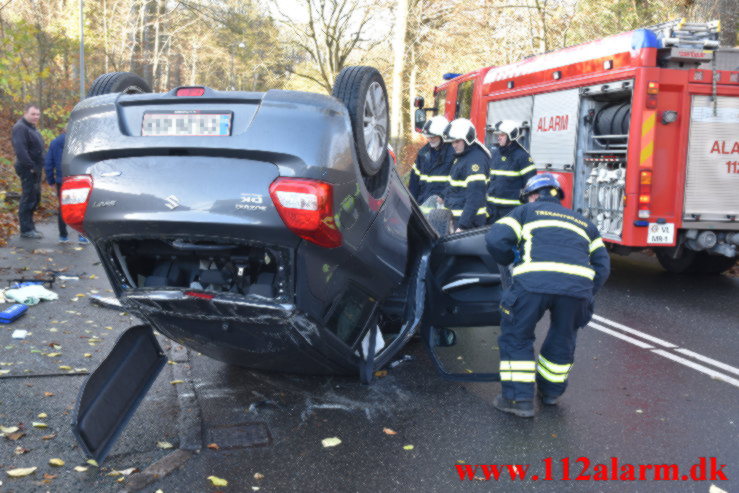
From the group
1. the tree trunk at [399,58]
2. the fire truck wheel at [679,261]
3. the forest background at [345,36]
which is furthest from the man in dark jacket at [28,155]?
the tree trunk at [399,58]

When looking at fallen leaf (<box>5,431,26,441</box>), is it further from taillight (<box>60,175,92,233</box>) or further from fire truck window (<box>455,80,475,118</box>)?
fire truck window (<box>455,80,475,118</box>)

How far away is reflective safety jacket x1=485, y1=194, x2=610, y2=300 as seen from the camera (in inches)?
164

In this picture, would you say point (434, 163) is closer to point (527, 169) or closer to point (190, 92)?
point (527, 169)

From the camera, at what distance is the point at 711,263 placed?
9.11 metres

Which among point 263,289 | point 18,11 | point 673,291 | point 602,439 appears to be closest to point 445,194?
point 673,291

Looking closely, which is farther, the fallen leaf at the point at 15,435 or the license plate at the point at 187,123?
the fallen leaf at the point at 15,435

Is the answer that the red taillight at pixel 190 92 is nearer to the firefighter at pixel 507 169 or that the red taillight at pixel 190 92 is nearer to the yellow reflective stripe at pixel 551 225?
the yellow reflective stripe at pixel 551 225

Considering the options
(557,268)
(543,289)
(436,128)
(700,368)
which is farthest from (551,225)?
(436,128)

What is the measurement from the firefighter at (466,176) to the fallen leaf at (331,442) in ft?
10.9

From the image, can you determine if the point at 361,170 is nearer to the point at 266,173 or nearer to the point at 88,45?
the point at 266,173

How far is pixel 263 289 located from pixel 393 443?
118cm

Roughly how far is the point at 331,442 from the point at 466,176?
148 inches

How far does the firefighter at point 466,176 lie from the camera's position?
6.78 m

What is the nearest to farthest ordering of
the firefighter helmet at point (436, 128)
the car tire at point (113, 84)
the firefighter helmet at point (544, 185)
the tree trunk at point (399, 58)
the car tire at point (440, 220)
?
the car tire at point (113, 84) → the firefighter helmet at point (544, 185) → the car tire at point (440, 220) → the firefighter helmet at point (436, 128) → the tree trunk at point (399, 58)
